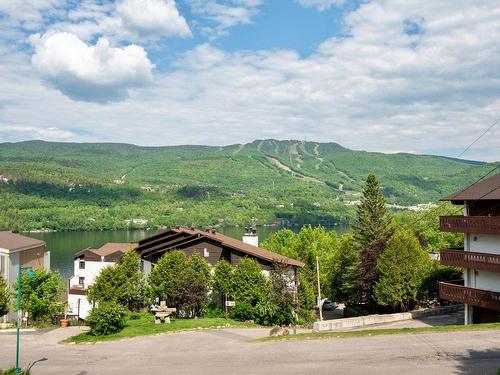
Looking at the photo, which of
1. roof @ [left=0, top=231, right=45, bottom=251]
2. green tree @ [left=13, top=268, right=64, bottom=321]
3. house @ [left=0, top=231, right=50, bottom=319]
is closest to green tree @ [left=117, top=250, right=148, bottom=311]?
green tree @ [left=13, top=268, right=64, bottom=321]

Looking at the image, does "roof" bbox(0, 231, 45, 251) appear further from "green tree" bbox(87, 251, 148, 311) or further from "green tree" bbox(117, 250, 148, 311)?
"green tree" bbox(117, 250, 148, 311)

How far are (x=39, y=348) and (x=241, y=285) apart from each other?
15.3 meters

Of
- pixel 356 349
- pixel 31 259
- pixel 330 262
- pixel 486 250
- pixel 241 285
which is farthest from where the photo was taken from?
pixel 330 262

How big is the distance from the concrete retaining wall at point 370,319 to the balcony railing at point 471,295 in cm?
262

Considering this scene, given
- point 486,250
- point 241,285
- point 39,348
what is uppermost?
point 486,250

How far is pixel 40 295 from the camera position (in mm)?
41938

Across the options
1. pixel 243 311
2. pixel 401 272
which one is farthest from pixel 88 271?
pixel 401 272

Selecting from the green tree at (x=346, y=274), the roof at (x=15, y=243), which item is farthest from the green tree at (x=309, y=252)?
the roof at (x=15, y=243)

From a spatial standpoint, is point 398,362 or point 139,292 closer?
point 398,362

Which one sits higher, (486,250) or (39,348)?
(486,250)

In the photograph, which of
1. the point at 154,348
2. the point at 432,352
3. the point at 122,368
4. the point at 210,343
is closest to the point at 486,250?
the point at 432,352

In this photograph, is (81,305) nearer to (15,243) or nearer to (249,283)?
(15,243)

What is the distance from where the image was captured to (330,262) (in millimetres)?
63594

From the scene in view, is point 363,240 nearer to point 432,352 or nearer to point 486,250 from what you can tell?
point 486,250
